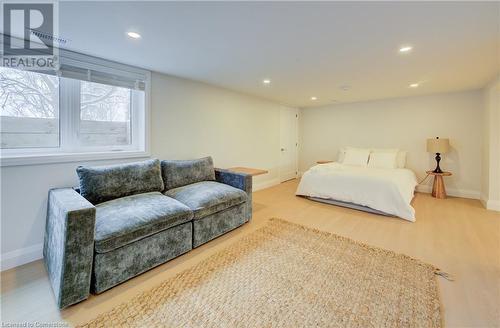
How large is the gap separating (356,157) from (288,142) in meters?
1.75

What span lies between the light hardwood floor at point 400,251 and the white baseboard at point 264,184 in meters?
0.75

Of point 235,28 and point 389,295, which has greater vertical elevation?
point 235,28

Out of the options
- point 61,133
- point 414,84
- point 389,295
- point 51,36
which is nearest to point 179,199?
point 61,133

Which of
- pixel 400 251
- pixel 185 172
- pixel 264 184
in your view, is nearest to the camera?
pixel 400 251

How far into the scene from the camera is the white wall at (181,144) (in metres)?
2.08

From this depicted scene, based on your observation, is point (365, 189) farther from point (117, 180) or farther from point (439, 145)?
point (117, 180)

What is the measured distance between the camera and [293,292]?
5.63ft

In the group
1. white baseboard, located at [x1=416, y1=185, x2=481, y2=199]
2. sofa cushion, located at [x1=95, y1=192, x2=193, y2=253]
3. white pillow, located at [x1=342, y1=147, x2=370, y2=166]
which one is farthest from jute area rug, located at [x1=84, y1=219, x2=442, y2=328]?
white baseboard, located at [x1=416, y1=185, x2=481, y2=199]

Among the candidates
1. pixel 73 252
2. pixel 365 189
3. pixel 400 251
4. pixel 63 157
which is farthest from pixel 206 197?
pixel 365 189

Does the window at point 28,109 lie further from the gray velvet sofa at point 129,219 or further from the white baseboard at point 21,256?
the white baseboard at point 21,256

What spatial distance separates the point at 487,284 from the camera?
5.94 feet

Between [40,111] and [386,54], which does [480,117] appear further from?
[40,111]

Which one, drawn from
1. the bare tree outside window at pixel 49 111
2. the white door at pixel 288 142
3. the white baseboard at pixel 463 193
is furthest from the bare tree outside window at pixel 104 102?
the white baseboard at pixel 463 193

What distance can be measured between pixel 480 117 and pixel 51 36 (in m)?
6.50
